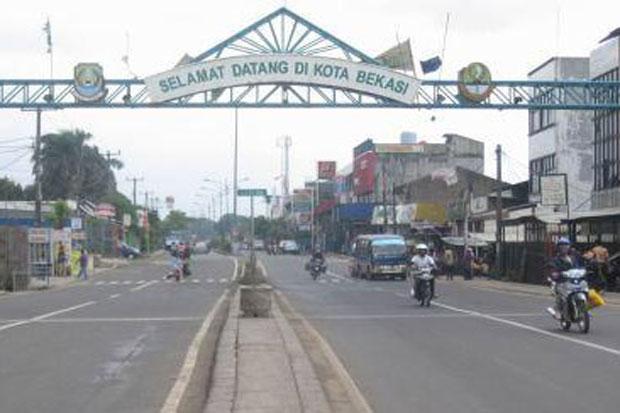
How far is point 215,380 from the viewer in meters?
12.3

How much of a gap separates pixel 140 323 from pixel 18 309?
7738 mm

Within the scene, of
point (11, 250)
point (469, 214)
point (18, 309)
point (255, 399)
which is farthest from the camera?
point (469, 214)

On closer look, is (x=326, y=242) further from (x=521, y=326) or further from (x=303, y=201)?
(x=521, y=326)

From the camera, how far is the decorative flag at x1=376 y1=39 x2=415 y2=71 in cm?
3155

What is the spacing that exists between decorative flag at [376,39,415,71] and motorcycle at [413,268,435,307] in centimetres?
667

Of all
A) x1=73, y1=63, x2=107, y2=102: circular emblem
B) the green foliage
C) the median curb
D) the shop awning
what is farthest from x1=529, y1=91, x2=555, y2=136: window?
the green foliage

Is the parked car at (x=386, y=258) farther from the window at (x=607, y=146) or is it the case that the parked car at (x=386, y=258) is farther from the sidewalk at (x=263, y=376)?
the sidewalk at (x=263, y=376)

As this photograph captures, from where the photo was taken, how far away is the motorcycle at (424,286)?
28.4 m

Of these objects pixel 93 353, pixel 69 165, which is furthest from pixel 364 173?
pixel 93 353

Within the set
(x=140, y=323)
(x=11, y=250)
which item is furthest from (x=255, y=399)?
(x=11, y=250)

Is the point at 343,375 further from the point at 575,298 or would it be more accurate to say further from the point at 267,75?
the point at 267,75

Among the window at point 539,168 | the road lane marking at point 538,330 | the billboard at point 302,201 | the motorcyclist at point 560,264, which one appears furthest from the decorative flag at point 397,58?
the billboard at point 302,201

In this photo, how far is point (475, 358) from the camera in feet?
50.5

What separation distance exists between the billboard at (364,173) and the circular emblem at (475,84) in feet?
264
